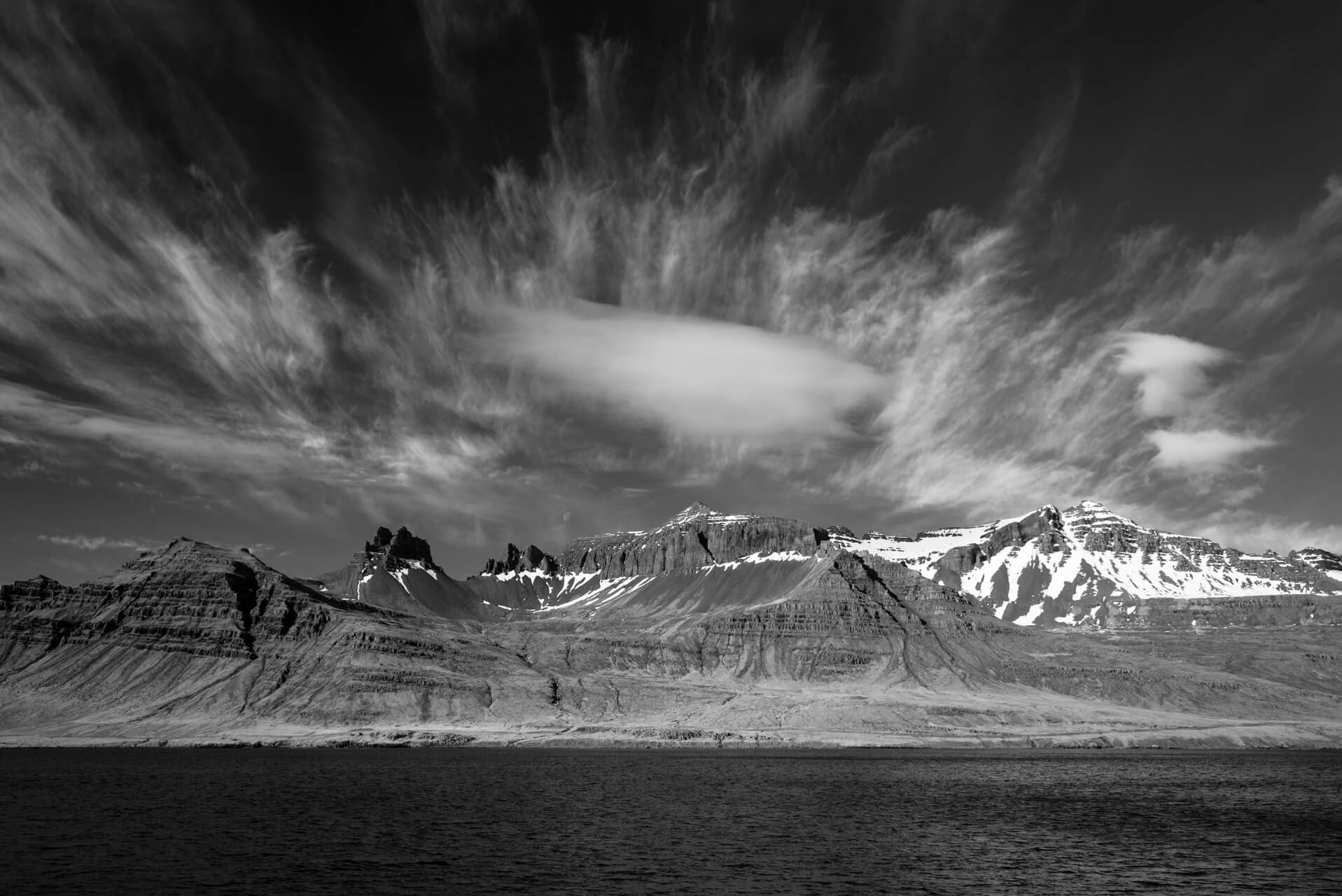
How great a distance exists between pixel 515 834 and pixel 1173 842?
57.0m

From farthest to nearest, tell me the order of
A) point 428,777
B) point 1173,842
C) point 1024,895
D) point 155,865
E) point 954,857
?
point 428,777, point 1173,842, point 954,857, point 155,865, point 1024,895

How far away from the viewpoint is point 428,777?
142125 millimetres

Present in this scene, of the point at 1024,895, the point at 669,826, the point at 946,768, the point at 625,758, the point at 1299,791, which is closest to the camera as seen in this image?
the point at 1024,895

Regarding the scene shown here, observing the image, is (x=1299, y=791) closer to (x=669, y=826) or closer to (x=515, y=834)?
(x=669, y=826)

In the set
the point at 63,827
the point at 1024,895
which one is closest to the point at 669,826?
the point at 1024,895

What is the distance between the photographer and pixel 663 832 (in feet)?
278

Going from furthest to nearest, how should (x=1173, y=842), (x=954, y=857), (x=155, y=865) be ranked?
(x=1173, y=842)
(x=954, y=857)
(x=155, y=865)

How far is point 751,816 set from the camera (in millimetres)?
95812

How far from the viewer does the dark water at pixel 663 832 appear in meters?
64.2

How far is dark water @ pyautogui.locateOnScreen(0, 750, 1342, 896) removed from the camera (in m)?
64.2

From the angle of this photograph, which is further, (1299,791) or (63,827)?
(1299,791)

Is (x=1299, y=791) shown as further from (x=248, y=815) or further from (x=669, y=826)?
(x=248, y=815)

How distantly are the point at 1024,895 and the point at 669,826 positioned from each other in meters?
36.0

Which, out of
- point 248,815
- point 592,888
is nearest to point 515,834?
point 592,888
